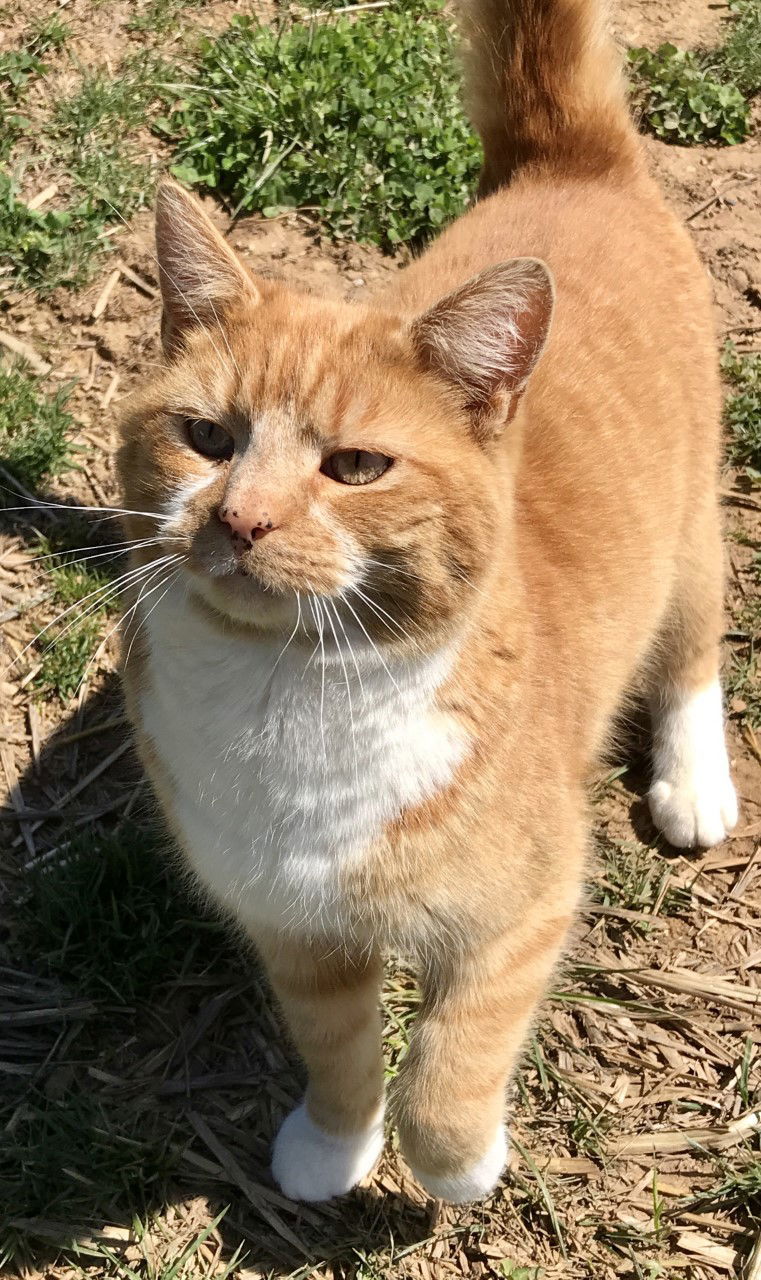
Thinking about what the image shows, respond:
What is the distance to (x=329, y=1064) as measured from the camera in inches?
99.3

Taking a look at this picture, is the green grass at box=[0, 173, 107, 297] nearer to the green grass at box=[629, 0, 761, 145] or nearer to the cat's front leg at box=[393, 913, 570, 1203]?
the green grass at box=[629, 0, 761, 145]

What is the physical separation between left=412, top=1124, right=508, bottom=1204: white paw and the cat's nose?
55.7 inches

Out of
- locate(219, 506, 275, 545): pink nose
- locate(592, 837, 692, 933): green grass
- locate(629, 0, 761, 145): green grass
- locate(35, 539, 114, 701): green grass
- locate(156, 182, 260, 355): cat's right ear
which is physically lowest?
locate(592, 837, 692, 933): green grass

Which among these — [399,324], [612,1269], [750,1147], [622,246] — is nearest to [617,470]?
[622,246]

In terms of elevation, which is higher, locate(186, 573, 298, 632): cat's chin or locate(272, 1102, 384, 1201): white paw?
locate(186, 573, 298, 632): cat's chin

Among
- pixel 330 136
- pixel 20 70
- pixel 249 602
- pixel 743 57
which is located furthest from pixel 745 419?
pixel 20 70

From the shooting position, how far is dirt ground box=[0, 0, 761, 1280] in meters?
2.66

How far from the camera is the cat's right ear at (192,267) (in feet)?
6.62

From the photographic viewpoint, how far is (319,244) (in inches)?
161

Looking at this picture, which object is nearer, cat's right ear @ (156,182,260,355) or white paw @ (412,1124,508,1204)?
cat's right ear @ (156,182,260,355)

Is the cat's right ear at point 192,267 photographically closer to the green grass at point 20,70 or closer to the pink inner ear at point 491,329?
the pink inner ear at point 491,329

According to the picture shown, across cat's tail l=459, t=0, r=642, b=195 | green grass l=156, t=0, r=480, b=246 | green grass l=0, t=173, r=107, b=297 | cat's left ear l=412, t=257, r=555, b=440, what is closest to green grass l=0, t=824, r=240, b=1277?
cat's left ear l=412, t=257, r=555, b=440

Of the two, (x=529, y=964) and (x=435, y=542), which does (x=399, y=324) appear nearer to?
(x=435, y=542)

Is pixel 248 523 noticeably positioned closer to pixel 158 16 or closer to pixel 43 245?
pixel 43 245
